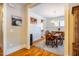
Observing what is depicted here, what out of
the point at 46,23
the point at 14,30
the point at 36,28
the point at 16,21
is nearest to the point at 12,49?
the point at 14,30

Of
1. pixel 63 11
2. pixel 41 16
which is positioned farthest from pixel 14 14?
pixel 63 11

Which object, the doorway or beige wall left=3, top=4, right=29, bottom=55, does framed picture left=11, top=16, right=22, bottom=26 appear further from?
the doorway

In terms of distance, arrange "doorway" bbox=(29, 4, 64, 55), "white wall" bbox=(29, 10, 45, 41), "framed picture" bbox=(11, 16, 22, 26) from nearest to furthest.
A: "doorway" bbox=(29, 4, 64, 55) → "framed picture" bbox=(11, 16, 22, 26) → "white wall" bbox=(29, 10, 45, 41)

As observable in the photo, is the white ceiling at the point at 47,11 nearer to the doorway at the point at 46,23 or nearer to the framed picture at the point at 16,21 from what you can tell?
the doorway at the point at 46,23

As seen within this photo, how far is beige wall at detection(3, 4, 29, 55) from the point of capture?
6.73 feet

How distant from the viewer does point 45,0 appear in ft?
5.35

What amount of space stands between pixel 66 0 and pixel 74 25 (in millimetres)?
519

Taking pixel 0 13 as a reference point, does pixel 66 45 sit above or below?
below

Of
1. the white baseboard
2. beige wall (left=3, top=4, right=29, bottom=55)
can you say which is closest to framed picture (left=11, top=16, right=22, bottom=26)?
beige wall (left=3, top=4, right=29, bottom=55)

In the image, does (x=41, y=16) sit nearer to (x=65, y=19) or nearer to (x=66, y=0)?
(x=65, y=19)

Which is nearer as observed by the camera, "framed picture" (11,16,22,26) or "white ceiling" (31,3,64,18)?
"white ceiling" (31,3,64,18)

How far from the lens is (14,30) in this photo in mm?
2230

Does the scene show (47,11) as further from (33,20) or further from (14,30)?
(14,30)

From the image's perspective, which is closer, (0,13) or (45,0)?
(45,0)
